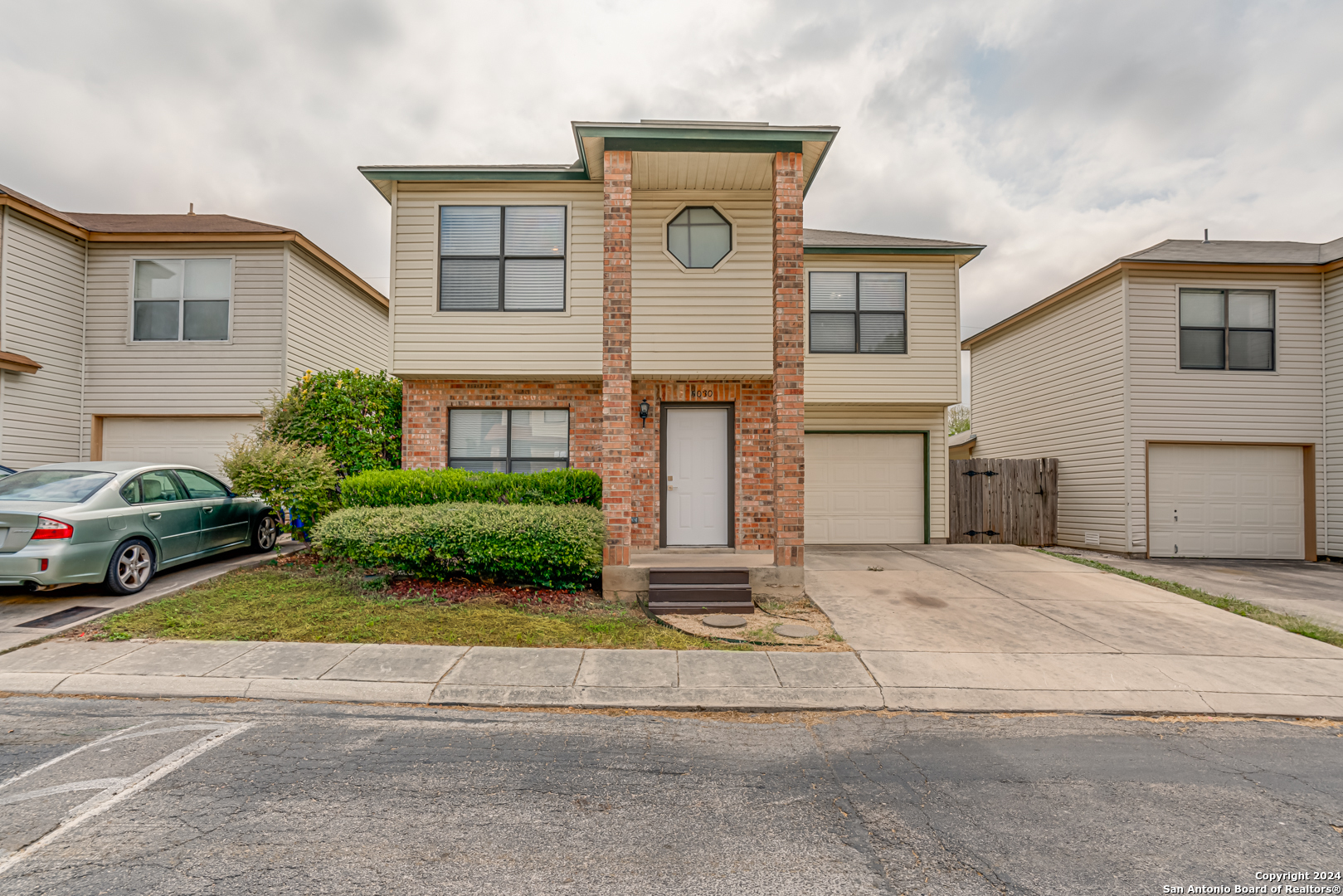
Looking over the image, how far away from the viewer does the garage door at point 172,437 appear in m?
12.2

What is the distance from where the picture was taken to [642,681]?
5.12m

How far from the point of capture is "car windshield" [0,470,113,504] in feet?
22.6

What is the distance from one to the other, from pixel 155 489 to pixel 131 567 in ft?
3.42

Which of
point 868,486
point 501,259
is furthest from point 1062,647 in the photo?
point 501,259

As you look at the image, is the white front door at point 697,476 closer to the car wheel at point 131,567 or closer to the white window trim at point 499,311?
the white window trim at point 499,311

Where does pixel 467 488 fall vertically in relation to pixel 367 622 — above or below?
above

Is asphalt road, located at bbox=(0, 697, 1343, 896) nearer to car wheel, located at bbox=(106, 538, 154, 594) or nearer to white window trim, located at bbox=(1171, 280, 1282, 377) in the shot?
car wheel, located at bbox=(106, 538, 154, 594)

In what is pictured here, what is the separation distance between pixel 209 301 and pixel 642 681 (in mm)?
12263

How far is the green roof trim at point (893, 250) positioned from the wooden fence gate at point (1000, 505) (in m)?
4.59

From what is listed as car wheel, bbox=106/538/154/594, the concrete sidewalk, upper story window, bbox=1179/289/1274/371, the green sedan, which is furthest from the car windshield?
upper story window, bbox=1179/289/1274/371

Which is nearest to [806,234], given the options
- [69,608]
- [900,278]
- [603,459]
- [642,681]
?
[900,278]

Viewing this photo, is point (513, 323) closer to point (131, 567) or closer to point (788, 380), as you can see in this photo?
point (788, 380)

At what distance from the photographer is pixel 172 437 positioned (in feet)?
40.4

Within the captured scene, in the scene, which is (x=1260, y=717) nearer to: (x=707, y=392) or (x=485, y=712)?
(x=485, y=712)
